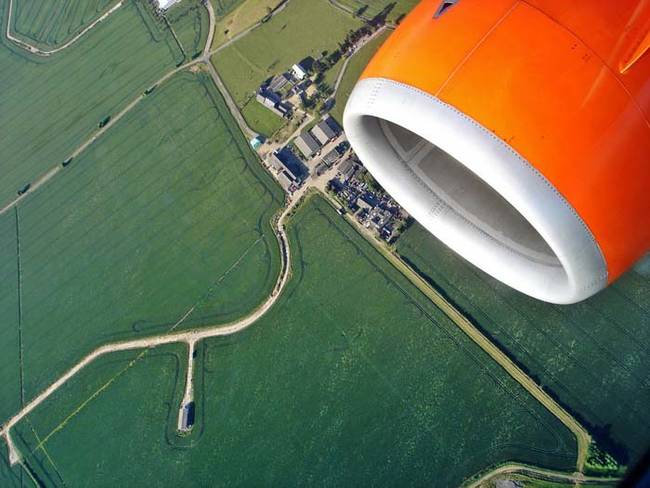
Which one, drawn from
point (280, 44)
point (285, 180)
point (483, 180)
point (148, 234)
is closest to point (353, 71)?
point (280, 44)

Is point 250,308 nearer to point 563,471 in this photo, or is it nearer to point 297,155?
point 297,155

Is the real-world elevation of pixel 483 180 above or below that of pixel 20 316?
below

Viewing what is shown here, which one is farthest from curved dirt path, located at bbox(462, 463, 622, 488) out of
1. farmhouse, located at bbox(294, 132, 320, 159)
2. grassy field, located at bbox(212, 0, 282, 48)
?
grassy field, located at bbox(212, 0, 282, 48)

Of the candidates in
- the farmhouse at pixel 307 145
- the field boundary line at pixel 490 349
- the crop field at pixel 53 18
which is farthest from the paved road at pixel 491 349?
the crop field at pixel 53 18

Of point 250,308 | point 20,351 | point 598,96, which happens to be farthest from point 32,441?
point 598,96

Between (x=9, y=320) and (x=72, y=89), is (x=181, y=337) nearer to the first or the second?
(x=9, y=320)

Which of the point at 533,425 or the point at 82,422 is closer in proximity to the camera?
the point at 533,425

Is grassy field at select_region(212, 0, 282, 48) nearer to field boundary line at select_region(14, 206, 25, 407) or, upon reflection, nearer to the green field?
the green field
